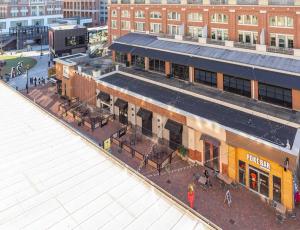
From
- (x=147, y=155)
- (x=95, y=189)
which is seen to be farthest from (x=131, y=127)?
(x=95, y=189)

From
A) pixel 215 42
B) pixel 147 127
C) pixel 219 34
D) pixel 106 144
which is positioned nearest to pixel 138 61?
pixel 215 42

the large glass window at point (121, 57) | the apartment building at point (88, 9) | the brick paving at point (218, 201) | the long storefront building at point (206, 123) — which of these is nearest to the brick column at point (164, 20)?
the long storefront building at point (206, 123)

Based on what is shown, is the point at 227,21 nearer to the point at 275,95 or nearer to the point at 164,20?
the point at 164,20

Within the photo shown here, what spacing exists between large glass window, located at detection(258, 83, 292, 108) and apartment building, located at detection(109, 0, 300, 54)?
4461 millimetres

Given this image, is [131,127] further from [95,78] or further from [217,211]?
[217,211]

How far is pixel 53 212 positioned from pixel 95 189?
91.7 inches

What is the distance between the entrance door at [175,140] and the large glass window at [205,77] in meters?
8.51

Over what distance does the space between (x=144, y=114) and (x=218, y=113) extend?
9834mm

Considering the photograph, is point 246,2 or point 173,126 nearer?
point 173,126

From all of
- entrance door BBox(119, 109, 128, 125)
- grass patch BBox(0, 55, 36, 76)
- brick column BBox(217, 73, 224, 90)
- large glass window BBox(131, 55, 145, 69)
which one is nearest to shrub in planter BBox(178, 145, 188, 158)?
brick column BBox(217, 73, 224, 90)

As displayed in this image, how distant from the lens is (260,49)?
3412 cm

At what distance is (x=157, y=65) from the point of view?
1735 inches

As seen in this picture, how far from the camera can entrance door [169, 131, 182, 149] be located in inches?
1312

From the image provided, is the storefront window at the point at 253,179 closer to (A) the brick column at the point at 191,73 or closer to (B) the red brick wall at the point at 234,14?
(B) the red brick wall at the point at 234,14
